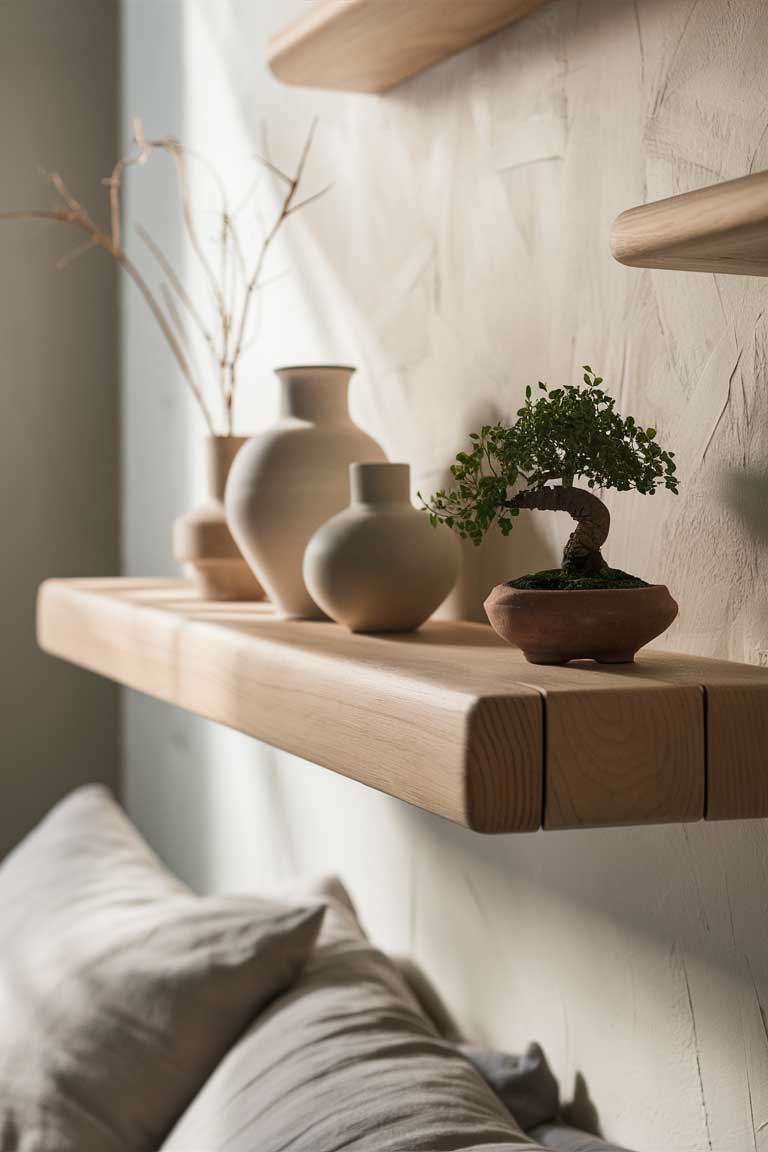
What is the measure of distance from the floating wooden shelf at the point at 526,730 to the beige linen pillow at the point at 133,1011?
415 mm

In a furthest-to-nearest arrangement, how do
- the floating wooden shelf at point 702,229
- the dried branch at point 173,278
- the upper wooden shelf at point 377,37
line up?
the dried branch at point 173,278
the upper wooden shelf at point 377,37
the floating wooden shelf at point 702,229

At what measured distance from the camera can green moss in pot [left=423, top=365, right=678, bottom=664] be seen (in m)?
0.85

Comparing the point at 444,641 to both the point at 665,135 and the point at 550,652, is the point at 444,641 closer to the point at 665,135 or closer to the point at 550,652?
the point at 550,652

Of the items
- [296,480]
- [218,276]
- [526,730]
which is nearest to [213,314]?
[218,276]

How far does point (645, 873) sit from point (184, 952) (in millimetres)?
570

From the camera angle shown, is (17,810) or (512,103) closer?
(512,103)

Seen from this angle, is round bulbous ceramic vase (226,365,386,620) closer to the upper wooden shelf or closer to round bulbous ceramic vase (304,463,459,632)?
round bulbous ceramic vase (304,463,459,632)

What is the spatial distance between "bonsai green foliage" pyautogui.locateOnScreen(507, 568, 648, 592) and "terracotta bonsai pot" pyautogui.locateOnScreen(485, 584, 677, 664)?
0.04ft

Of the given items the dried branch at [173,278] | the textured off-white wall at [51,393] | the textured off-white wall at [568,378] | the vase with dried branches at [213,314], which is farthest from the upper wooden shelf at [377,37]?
→ the textured off-white wall at [51,393]

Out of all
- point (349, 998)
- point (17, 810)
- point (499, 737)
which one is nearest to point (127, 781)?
point (17, 810)

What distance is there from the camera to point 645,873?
108 cm

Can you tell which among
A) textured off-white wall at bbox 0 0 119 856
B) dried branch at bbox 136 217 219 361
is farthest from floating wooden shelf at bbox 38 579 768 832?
textured off-white wall at bbox 0 0 119 856

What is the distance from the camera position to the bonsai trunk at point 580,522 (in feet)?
2.95

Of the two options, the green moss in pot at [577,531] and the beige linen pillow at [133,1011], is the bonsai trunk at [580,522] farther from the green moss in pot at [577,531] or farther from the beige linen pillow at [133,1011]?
the beige linen pillow at [133,1011]
